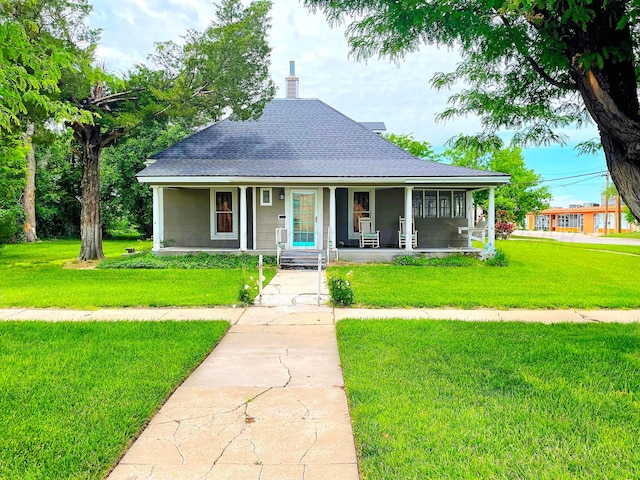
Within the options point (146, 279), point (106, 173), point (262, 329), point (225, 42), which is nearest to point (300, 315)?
point (262, 329)

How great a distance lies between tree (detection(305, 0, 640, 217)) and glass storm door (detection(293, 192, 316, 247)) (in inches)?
393

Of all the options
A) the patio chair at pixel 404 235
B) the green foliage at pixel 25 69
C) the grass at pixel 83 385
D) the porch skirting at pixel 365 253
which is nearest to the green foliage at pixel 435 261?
the porch skirting at pixel 365 253

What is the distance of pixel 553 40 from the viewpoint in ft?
13.1

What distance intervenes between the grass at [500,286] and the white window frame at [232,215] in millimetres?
4939

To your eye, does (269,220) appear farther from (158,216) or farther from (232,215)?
(158,216)

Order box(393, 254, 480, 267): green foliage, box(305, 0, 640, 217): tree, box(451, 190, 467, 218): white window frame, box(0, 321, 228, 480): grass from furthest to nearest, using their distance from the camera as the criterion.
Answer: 1. box(451, 190, 467, 218): white window frame
2. box(393, 254, 480, 267): green foliage
3. box(305, 0, 640, 217): tree
4. box(0, 321, 228, 480): grass

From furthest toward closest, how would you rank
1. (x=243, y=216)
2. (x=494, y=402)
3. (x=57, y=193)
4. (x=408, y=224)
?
(x=57, y=193) → (x=243, y=216) → (x=408, y=224) → (x=494, y=402)

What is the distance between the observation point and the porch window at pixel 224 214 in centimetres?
1585

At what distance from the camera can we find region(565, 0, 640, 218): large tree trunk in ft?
12.3

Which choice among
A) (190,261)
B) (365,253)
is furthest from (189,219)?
(365,253)

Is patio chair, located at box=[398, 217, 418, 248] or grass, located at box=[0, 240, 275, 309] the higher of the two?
patio chair, located at box=[398, 217, 418, 248]

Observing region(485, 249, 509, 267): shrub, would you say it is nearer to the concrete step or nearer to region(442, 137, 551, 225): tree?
the concrete step

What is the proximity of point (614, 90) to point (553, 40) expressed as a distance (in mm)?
717

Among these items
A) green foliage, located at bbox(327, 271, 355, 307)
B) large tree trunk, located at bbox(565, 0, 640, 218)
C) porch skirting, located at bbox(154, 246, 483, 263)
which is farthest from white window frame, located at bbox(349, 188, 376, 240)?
large tree trunk, located at bbox(565, 0, 640, 218)
